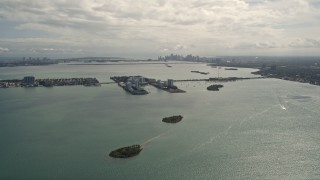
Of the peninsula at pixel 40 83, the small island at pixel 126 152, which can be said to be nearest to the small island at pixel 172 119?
the small island at pixel 126 152

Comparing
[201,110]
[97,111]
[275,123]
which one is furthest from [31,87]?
[275,123]

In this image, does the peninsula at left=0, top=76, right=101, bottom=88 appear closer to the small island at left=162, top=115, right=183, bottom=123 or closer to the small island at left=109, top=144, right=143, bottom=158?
the small island at left=162, top=115, right=183, bottom=123

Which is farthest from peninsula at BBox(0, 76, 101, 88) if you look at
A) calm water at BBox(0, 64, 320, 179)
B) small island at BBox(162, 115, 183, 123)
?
small island at BBox(162, 115, 183, 123)

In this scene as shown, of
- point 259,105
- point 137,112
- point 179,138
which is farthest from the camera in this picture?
point 259,105

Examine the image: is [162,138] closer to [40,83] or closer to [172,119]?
[172,119]

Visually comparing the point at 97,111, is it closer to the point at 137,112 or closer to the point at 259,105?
the point at 137,112

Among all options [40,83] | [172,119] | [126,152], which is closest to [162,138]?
[126,152]
